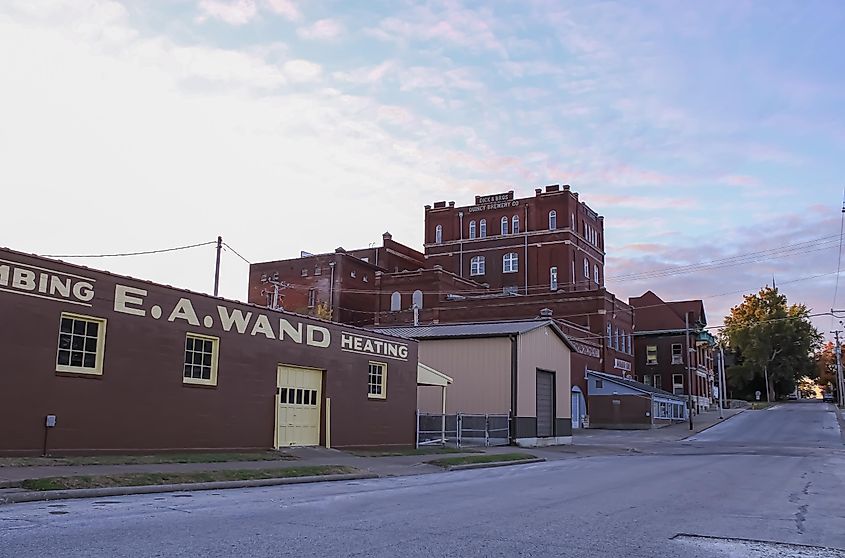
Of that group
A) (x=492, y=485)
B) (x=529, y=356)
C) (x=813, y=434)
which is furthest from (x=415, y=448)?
(x=813, y=434)

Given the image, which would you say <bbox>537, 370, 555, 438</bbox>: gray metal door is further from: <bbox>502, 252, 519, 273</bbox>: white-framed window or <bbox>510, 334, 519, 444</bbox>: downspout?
<bbox>502, 252, 519, 273</bbox>: white-framed window

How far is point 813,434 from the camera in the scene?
4875 centimetres

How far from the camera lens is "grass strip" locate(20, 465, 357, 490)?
41.8 feet

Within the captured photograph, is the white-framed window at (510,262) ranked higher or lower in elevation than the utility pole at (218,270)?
higher

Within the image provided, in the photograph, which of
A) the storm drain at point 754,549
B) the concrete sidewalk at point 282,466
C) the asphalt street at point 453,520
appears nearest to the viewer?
the asphalt street at point 453,520

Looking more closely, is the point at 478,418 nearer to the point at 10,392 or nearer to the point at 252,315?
the point at 252,315

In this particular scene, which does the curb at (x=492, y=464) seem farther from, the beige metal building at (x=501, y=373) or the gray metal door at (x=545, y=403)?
the gray metal door at (x=545, y=403)

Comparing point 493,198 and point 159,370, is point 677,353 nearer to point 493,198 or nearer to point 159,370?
point 493,198

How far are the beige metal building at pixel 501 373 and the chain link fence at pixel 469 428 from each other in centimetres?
39

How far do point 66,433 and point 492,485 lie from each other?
9156mm

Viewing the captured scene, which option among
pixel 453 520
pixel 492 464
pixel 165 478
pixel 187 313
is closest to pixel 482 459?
pixel 492 464

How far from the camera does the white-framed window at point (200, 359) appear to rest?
2036 cm

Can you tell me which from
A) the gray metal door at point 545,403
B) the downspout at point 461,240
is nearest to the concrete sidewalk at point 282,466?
the gray metal door at point 545,403

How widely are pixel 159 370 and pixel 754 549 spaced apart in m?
14.5
